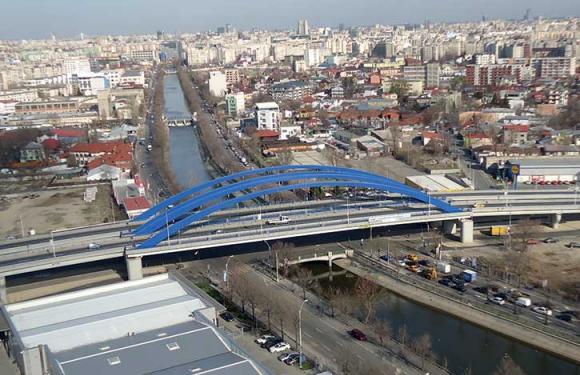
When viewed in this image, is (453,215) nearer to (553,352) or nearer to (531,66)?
(553,352)

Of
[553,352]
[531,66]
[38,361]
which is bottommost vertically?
[553,352]

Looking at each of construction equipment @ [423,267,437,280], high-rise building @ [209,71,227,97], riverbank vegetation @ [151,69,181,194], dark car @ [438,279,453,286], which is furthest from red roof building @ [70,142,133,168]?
high-rise building @ [209,71,227,97]

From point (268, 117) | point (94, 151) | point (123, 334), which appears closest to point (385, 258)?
point (123, 334)

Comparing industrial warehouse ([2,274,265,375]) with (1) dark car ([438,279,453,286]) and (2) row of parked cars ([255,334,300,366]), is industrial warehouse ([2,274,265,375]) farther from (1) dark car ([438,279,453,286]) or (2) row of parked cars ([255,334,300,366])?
(1) dark car ([438,279,453,286])

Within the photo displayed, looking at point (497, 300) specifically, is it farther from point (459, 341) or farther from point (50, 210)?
point (50, 210)

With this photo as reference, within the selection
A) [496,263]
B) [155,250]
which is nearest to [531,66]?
[496,263]

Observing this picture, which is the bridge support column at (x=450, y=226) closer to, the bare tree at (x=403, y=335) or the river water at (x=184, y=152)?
the bare tree at (x=403, y=335)
